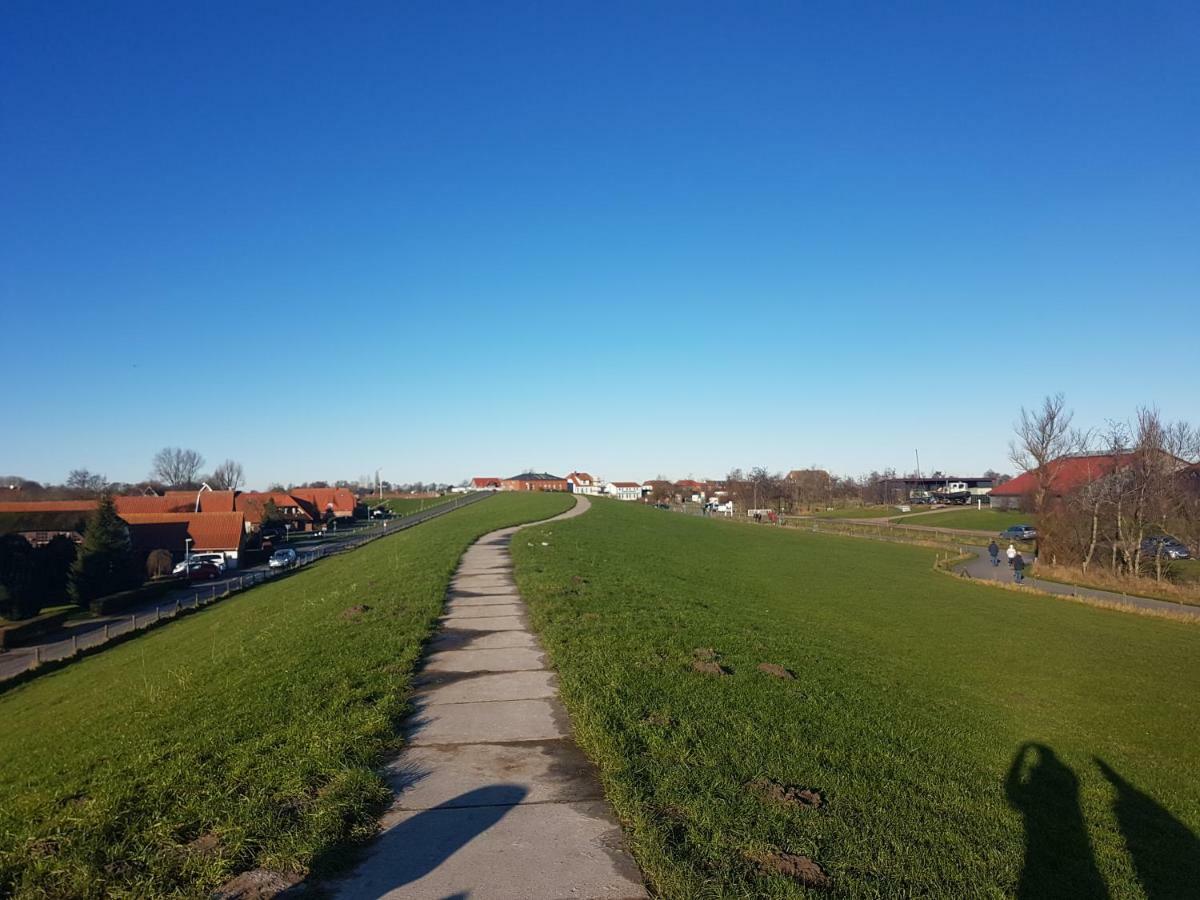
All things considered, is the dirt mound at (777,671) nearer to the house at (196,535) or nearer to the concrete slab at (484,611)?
the concrete slab at (484,611)

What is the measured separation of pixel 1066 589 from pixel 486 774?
36.1 metres

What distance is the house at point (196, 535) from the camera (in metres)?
57.3

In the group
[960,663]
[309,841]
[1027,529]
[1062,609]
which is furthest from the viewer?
[1027,529]

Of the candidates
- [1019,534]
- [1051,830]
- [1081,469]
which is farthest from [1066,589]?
[1051,830]

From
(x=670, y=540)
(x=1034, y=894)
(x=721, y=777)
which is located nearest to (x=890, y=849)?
(x=1034, y=894)

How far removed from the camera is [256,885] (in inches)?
161

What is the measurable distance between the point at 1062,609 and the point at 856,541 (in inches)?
1174

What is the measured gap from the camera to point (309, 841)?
4520 mm

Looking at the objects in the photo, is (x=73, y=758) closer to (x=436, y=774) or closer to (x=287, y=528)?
(x=436, y=774)

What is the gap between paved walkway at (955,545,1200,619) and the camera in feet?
94.6

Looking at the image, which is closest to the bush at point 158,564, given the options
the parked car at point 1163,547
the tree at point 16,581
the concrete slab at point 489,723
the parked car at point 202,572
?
the parked car at point 202,572

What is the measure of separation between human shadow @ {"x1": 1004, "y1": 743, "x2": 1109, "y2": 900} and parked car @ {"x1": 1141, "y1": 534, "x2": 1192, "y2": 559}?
36959 millimetres

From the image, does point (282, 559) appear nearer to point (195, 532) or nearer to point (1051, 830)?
point (195, 532)

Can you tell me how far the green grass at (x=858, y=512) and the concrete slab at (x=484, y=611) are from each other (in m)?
89.8
